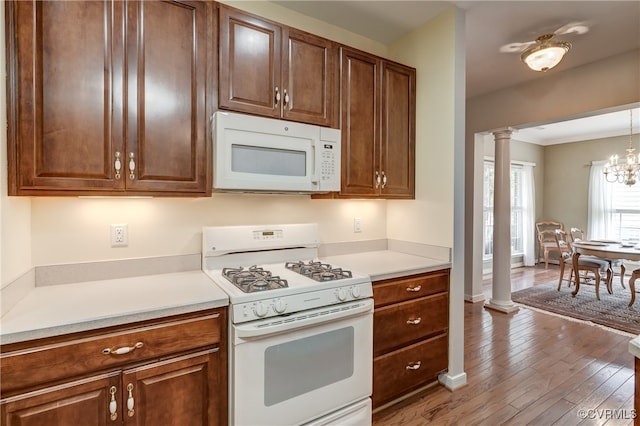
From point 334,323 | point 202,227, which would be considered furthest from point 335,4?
point 334,323

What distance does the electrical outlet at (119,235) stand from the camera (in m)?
1.75

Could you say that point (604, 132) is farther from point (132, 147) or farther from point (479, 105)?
point (132, 147)

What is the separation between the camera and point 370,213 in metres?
2.73

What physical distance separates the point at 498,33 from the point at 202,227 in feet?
8.97

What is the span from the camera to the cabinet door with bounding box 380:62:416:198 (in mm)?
2375

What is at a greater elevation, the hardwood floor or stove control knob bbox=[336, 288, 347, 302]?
stove control knob bbox=[336, 288, 347, 302]

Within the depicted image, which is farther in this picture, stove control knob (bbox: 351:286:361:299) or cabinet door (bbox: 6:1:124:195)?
stove control knob (bbox: 351:286:361:299)

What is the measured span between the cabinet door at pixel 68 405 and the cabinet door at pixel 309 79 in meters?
1.59

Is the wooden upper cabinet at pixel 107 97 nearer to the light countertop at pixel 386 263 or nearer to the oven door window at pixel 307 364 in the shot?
the oven door window at pixel 307 364

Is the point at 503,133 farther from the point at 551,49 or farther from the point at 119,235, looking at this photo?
the point at 119,235

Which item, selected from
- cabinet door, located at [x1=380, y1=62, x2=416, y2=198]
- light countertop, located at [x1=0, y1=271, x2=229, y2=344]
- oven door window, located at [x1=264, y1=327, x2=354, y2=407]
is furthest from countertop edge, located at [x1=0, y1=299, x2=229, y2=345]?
cabinet door, located at [x1=380, y1=62, x2=416, y2=198]

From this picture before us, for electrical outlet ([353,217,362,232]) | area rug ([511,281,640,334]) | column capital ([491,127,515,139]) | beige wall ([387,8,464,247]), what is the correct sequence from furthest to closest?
column capital ([491,127,515,139]) < area rug ([511,281,640,334]) < electrical outlet ([353,217,362,232]) < beige wall ([387,8,464,247])

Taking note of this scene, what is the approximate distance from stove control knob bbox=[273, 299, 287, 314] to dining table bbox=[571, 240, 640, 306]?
4.39 m

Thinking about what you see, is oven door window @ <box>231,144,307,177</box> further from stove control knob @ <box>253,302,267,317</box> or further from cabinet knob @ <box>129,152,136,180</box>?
stove control knob @ <box>253,302,267,317</box>
